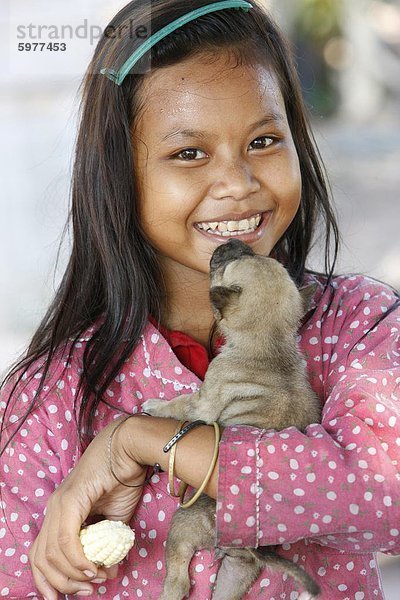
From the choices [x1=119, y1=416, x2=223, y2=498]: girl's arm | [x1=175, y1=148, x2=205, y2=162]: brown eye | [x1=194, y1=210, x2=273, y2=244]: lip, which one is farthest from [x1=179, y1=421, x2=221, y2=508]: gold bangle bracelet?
[x1=175, y1=148, x2=205, y2=162]: brown eye

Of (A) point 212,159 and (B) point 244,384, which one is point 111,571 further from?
(A) point 212,159

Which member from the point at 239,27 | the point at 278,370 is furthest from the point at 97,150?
the point at 278,370

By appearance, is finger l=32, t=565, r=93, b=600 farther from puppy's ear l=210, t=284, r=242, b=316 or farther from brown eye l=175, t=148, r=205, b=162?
brown eye l=175, t=148, r=205, b=162

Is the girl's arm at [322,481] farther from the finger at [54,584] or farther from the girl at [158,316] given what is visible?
the finger at [54,584]

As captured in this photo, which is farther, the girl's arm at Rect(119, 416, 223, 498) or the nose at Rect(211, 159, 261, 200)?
the nose at Rect(211, 159, 261, 200)

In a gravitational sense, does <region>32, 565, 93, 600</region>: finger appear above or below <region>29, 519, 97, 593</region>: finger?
below

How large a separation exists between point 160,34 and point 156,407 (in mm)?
641

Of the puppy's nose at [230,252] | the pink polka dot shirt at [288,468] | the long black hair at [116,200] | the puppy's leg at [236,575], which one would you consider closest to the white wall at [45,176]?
the long black hair at [116,200]

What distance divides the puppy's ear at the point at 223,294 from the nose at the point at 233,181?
0.50ft

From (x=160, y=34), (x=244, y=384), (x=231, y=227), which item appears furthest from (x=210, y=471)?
(x=160, y=34)

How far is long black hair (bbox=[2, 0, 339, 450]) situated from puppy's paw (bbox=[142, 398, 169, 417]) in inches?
3.5

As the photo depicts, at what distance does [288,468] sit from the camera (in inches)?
52.9

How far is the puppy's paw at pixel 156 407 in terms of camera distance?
1.60 meters

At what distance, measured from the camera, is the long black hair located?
167 centimetres
